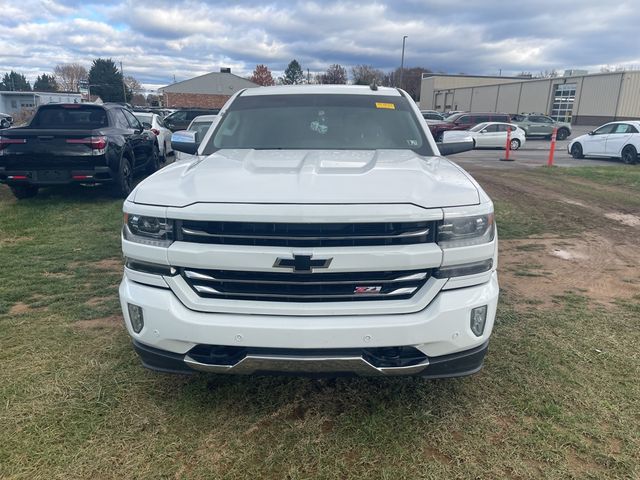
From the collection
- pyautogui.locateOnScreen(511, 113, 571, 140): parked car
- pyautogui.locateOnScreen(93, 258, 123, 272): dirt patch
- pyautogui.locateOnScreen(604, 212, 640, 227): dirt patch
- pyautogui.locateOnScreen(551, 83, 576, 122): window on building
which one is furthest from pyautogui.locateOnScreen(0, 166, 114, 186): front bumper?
pyautogui.locateOnScreen(551, 83, 576, 122): window on building

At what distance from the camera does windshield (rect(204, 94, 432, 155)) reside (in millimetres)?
3891

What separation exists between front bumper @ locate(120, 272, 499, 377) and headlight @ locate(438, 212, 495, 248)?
0.25 metres

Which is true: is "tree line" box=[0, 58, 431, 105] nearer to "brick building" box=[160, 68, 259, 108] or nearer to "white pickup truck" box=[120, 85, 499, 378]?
"brick building" box=[160, 68, 259, 108]

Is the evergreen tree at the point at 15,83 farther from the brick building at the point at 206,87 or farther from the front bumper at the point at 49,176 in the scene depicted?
the front bumper at the point at 49,176

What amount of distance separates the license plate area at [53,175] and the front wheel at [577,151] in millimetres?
18383

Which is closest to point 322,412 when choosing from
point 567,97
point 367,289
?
point 367,289

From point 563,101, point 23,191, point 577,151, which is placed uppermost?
point 563,101

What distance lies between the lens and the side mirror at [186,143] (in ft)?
14.1

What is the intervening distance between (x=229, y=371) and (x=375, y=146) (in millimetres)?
2187

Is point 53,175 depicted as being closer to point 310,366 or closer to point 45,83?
point 310,366

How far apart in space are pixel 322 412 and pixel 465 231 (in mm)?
1355

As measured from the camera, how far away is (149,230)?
254 cm

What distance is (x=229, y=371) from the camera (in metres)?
2.47

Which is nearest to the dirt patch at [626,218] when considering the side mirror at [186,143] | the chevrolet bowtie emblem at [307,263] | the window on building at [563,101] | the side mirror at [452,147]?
the side mirror at [452,147]
